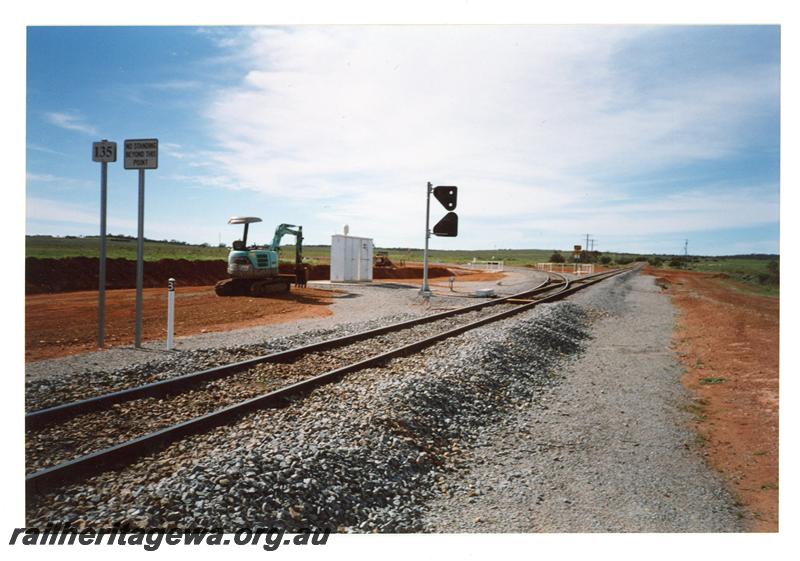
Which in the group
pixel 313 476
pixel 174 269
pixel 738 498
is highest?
pixel 174 269

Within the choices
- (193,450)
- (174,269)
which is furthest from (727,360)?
(174,269)

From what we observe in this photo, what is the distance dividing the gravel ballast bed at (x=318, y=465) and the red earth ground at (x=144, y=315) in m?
5.42

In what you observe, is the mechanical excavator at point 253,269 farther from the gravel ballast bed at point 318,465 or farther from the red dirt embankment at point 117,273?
the gravel ballast bed at point 318,465

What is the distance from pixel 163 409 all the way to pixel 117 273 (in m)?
22.4

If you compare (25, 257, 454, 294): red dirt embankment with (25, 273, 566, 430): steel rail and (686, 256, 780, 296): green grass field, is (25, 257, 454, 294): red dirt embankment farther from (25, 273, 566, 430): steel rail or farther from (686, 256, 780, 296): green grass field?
(686, 256, 780, 296): green grass field

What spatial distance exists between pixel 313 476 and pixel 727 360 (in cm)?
893

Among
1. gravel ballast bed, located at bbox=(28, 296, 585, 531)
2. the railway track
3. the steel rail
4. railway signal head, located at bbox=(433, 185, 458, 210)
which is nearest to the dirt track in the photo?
the steel rail

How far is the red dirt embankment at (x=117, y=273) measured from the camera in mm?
21797

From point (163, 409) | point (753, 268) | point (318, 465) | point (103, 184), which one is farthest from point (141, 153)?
point (753, 268)

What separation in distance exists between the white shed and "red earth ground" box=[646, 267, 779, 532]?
15.6 meters

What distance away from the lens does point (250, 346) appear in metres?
9.76

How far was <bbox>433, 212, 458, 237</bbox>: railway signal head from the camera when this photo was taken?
15.8m

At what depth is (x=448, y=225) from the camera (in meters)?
16.0

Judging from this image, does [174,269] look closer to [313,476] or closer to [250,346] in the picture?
[250,346]
